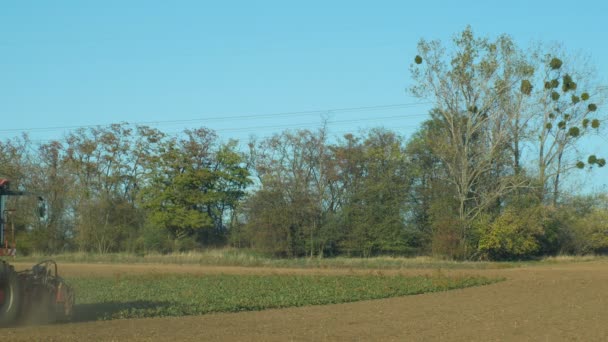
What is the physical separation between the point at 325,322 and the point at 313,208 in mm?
42086

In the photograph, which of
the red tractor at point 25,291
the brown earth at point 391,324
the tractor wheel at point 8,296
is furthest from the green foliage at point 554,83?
the tractor wheel at point 8,296

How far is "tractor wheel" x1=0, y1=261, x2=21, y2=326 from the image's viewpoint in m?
16.3

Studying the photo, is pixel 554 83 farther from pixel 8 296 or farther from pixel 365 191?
pixel 8 296

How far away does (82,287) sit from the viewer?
29.0 meters

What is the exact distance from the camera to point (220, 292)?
2650cm

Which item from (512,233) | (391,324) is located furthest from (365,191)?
(391,324)

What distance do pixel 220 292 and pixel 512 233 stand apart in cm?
3535

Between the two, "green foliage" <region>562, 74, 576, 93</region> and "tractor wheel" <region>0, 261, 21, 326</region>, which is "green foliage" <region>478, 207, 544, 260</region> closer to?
"green foliage" <region>562, 74, 576, 93</region>

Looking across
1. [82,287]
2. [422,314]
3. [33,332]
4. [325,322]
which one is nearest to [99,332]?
[33,332]

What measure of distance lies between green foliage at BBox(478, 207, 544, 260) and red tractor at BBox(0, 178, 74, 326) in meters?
42.9

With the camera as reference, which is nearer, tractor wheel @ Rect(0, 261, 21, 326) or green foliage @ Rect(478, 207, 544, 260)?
tractor wheel @ Rect(0, 261, 21, 326)

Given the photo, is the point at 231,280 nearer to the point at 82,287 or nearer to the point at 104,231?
the point at 82,287

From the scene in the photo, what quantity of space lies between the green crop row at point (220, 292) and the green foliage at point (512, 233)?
70.5ft

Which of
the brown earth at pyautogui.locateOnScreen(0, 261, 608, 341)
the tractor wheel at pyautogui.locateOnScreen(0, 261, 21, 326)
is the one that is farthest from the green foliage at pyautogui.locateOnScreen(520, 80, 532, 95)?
the tractor wheel at pyautogui.locateOnScreen(0, 261, 21, 326)
